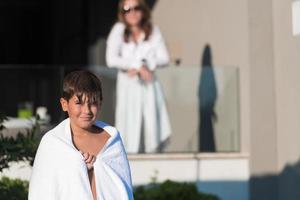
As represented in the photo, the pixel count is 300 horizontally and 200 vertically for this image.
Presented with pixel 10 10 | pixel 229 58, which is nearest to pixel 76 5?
pixel 10 10

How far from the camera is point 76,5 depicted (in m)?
18.1

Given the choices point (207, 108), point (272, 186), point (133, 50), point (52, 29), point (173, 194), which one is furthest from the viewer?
point (52, 29)

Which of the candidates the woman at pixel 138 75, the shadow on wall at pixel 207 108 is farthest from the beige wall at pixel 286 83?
the woman at pixel 138 75

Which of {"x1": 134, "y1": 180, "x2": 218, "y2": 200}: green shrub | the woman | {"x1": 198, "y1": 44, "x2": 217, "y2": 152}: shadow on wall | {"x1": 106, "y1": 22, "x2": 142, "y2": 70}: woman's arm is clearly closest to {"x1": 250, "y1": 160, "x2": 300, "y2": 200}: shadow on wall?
{"x1": 198, "y1": 44, "x2": 217, "y2": 152}: shadow on wall

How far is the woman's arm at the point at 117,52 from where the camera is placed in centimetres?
962

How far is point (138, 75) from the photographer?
9891mm

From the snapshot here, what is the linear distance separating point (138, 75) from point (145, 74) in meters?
0.08

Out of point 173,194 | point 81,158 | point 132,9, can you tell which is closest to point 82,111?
point 81,158

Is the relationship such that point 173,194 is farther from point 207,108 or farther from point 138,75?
point 207,108

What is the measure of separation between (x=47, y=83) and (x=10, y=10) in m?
10.7

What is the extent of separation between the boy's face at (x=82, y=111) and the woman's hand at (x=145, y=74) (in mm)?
5402

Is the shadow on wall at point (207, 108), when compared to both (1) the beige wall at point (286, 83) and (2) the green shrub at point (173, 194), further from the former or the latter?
(2) the green shrub at point (173, 194)

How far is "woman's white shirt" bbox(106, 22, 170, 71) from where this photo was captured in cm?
965

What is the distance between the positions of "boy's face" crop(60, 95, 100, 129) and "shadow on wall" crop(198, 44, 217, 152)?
5965 mm
